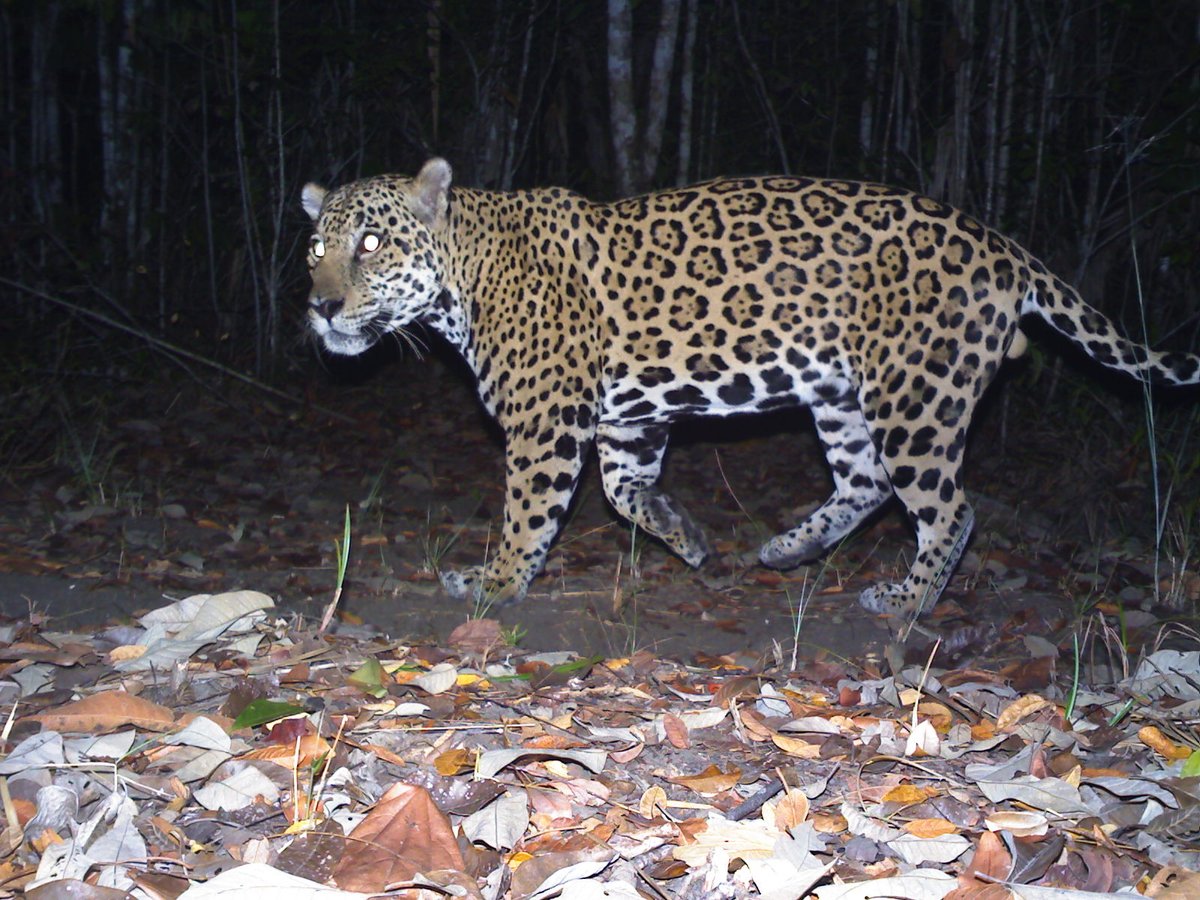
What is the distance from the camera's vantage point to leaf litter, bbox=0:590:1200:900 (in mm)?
2322

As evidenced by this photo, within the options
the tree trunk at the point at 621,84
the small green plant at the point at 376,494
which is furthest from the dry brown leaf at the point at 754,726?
the tree trunk at the point at 621,84

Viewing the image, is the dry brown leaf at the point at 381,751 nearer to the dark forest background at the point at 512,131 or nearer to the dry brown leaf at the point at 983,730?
the dry brown leaf at the point at 983,730

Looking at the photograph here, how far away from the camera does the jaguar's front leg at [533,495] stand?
537 centimetres

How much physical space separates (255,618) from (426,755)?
122cm

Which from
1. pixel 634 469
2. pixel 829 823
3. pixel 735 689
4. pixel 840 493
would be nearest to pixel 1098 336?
→ pixel 840 493

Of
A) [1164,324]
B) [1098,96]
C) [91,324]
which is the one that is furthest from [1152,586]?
[91,324]

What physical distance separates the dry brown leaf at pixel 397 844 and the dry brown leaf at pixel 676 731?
754mm

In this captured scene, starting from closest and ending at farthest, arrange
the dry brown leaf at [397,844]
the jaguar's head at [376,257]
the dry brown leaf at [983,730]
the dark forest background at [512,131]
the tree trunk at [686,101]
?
the dry brown leaf at [397,844], the dry brown leaf at [983,730], the jaguar's head at [376,257], the dark forest background at [512,131], the tree trunk at [686,101]

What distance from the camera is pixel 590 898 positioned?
7.33 feet

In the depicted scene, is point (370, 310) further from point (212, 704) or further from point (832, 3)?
point (832, 3)

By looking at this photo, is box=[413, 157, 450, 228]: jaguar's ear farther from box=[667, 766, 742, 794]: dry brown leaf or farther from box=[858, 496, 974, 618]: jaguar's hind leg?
box=[667, 766, 742, 794]: dry brown leaf

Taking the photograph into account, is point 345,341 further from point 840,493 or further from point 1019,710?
point 1019,710

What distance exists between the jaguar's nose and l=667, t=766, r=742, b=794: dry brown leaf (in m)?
3.33

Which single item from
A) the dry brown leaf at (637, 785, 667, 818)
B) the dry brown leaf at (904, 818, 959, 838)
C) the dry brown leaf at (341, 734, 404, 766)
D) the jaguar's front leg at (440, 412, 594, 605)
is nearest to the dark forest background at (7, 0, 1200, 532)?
the jaguar's front leg at (440, 412, 594, 605)
